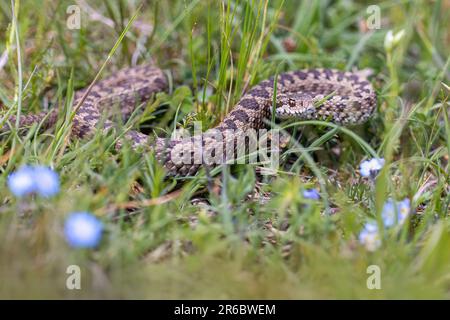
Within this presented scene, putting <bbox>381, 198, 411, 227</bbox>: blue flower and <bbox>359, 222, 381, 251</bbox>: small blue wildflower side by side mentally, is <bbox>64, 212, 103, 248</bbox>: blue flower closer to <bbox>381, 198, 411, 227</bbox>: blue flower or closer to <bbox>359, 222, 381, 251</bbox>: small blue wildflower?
<bbox>359, 222, 381, 251</bbox>: small blue wildflower

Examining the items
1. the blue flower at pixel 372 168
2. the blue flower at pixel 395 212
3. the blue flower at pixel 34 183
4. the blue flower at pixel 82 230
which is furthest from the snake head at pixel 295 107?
the blue flower at pixel 82 230

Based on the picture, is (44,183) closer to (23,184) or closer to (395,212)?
(23,184)

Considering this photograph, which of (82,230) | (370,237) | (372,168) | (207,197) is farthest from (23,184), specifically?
(372,168)

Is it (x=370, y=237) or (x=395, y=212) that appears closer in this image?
(x=370, y=237)

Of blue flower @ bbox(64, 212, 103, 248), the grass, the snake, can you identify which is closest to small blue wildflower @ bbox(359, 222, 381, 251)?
the grass
